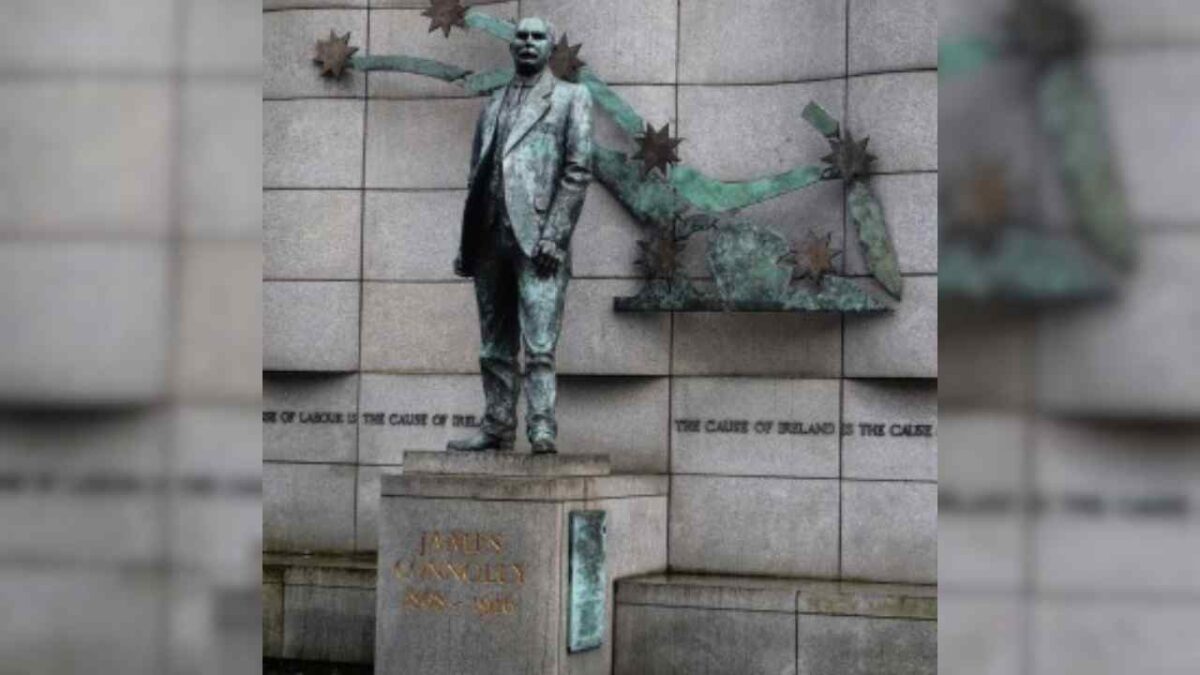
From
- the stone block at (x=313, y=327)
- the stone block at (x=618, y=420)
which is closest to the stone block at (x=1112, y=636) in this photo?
the stone block at (x=618, y=420)

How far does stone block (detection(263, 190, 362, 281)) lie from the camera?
46.3 feet

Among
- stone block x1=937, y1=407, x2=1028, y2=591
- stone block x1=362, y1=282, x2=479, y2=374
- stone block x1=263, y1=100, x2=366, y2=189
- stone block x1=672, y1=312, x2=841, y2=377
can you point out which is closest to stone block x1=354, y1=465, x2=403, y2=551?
stone block x1=362, y1=282, x2=479, y2=374

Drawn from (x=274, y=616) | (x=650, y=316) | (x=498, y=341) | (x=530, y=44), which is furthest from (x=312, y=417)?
(x=530, y=44)

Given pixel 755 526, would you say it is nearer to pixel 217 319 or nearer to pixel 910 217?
pixel 910 217

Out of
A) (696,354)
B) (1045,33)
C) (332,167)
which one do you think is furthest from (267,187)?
(1045,33)

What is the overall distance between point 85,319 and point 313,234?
11765 millimetres

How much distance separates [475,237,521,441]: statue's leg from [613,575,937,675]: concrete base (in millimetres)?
1506

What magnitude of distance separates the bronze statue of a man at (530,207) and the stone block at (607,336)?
2.33 m

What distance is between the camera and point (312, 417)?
14.0 m

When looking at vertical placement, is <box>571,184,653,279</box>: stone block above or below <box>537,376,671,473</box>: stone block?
above

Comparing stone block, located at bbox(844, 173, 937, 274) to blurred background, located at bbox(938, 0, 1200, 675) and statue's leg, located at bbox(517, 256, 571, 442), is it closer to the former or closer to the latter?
statue's leg, located at bbox(517, 256, 571, 442)

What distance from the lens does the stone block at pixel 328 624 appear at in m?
12.1

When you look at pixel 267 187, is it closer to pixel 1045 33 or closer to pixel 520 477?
pixel 520 477

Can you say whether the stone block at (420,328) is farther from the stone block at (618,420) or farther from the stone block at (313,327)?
the stone block at (618,420)
